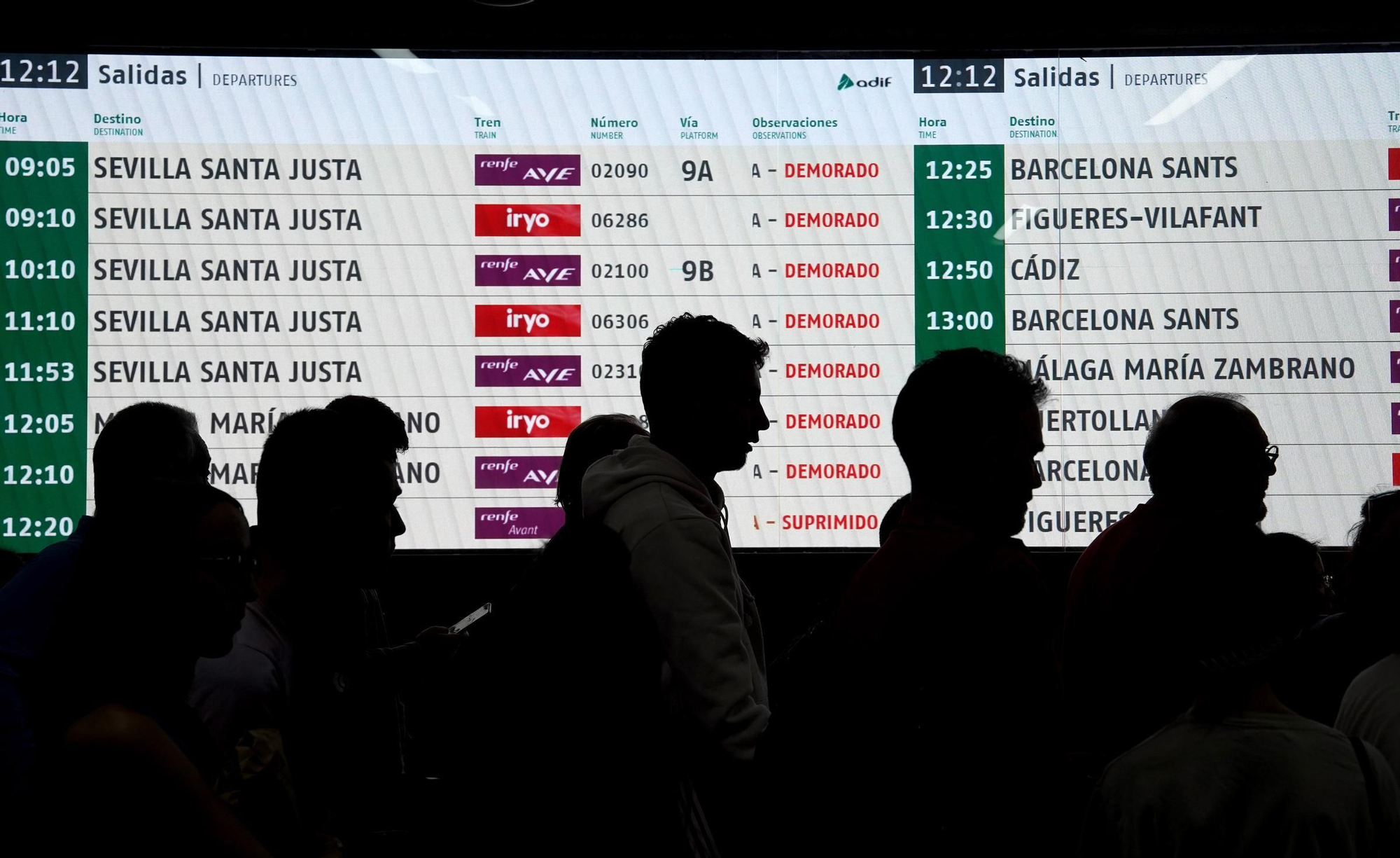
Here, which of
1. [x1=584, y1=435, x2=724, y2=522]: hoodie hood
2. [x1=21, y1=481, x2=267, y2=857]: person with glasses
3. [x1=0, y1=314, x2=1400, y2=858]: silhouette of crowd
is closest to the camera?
[x1=21, y1=481, x2=267, y2=857]: person with glasses

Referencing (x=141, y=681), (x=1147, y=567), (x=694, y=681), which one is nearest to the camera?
(x=141, y=681)

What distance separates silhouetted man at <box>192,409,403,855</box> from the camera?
1.80 meters

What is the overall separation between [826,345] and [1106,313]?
838 millimetres

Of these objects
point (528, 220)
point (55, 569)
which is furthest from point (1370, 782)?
point (528, 220)

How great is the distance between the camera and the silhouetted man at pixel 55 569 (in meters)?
2.04

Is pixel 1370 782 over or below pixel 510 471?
below

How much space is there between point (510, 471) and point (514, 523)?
15cm

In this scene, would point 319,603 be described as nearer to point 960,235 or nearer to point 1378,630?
point 1378,630

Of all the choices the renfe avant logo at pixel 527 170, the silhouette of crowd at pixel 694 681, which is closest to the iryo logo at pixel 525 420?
the renfe avant logo at pixel 527 170

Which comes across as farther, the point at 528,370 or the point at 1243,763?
the point at 528,370

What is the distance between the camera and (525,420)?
3480mm

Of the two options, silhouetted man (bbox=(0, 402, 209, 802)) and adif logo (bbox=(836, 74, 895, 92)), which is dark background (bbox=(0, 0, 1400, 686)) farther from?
silhouetted man (bbox=(0, 402, 209, 802))

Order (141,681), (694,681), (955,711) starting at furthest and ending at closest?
(694,681), (955,711), (141,681)

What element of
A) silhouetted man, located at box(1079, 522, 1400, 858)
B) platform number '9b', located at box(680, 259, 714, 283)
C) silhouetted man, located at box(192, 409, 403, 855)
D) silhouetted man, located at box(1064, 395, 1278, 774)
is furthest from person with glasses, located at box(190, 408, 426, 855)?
platform number '9b', located at box(680, 259, 714, 283)
